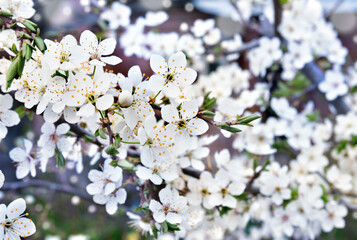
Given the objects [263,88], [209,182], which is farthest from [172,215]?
[263,88]

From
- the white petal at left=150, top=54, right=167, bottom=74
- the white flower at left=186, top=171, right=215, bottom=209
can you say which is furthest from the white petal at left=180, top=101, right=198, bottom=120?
the white flower at left=186, top=171, right=215, bottom=209

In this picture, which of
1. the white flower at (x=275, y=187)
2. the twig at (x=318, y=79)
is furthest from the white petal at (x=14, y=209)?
the twig at (x=318, y=79)

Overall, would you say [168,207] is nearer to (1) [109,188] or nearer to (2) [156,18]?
(1) [109,188]

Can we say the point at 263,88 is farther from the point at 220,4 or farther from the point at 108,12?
the point at 220,4

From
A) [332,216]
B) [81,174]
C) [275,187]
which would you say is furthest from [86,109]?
[81,174]

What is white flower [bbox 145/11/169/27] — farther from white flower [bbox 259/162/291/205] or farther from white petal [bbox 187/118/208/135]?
white petal [bbox 187/118/208/135]

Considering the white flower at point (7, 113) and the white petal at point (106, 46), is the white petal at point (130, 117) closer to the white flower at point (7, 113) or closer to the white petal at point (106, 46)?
the white petal at point (106, 46)
